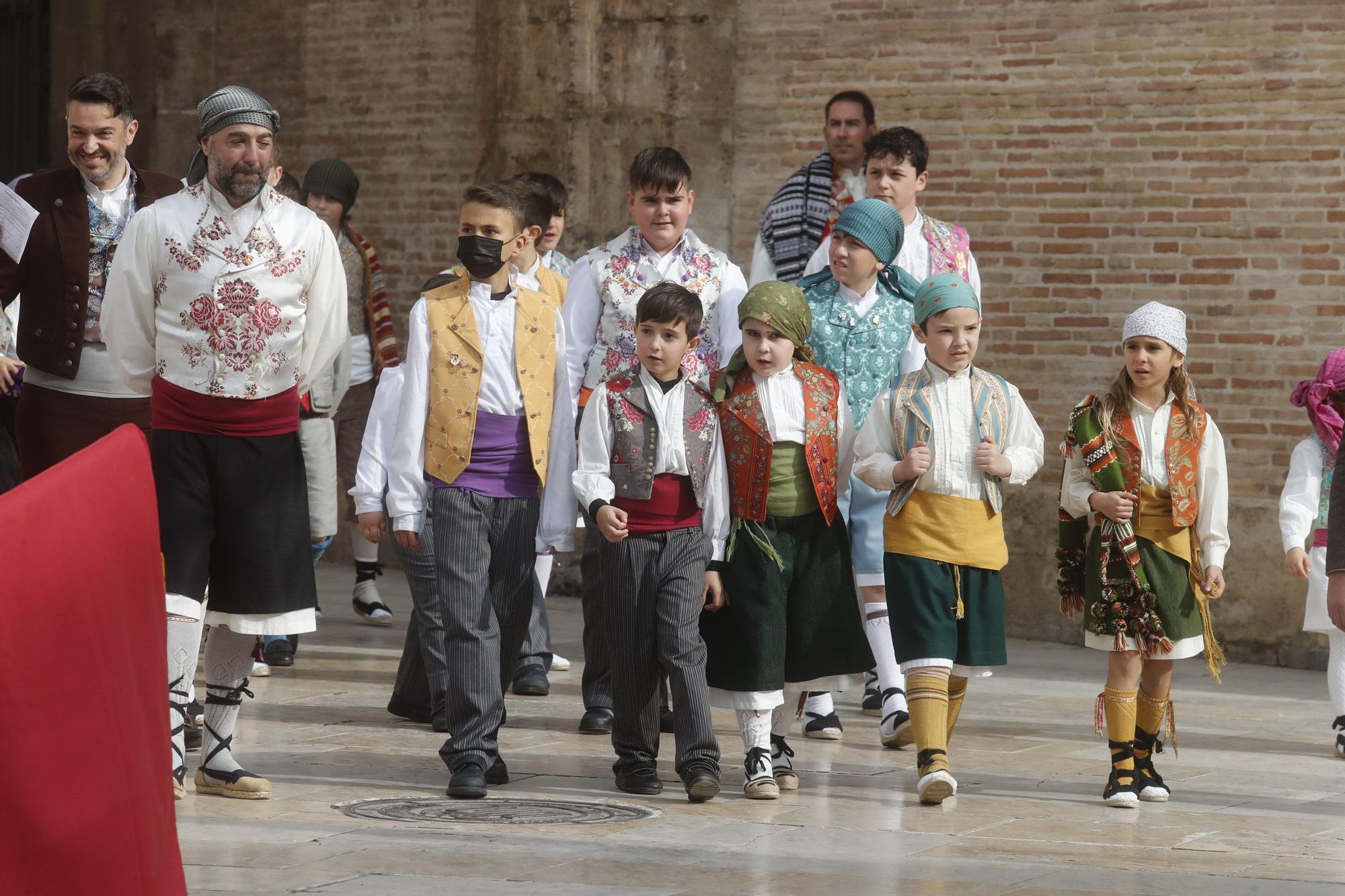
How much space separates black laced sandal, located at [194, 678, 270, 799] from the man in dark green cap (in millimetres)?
3906

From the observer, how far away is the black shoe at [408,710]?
290 inches

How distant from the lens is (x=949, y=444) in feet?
20.5

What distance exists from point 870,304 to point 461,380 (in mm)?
1704

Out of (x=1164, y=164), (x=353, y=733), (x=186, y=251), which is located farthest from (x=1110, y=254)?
(x=186, y=251)

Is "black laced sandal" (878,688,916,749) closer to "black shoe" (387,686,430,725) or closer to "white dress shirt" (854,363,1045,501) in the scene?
"white dress shirt" (854,363,1045,501)

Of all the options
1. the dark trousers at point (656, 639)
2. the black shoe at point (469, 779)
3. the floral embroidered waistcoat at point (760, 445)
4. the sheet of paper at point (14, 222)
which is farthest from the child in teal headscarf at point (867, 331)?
the sheet of paper at point (14, 222)

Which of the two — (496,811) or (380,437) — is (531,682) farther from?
(496,811)

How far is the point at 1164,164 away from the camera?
32.6 ft

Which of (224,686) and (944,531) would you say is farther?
(944,531)

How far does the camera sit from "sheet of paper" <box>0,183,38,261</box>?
241 inches

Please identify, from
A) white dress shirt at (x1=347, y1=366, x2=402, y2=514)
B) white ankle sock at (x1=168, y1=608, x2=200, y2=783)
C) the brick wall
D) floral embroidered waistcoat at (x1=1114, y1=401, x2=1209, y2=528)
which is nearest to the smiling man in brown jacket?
A: white dress shirt at (x1=347, y1=366, x2=402, y2=514)

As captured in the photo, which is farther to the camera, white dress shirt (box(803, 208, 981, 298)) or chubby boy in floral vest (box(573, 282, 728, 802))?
white dress shirt (box(803, 208, 981, 298))

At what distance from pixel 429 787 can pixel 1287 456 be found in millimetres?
5241

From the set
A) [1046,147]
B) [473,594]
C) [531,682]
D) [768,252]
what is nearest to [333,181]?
[768,252]
